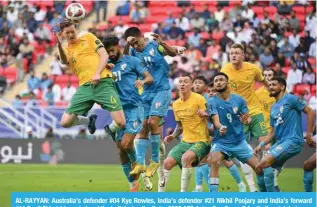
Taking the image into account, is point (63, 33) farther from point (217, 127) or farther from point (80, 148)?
point (80, 148)

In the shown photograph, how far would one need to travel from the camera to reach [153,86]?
17.1m

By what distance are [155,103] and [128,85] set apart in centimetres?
116

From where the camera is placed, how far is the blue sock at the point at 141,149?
15922 millimetres

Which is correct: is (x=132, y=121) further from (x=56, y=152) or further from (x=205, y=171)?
(x=56, y=152)

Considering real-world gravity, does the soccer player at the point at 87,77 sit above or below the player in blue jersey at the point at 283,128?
above

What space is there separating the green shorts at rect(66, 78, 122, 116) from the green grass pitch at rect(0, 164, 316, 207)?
Result: 1.94 m

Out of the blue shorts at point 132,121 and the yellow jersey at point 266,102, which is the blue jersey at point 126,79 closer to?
the blue shorts at point 132,121

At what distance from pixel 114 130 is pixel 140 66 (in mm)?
1204

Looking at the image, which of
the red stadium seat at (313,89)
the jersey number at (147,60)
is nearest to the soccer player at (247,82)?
the jersey number at (147,60)

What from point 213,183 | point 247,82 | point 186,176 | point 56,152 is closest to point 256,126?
point 247,82

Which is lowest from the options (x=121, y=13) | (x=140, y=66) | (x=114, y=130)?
(x=114, y=130)

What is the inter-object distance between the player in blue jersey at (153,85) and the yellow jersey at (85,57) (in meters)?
1.05

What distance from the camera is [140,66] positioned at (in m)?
16.0

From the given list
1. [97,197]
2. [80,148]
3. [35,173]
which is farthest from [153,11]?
[97,197]
